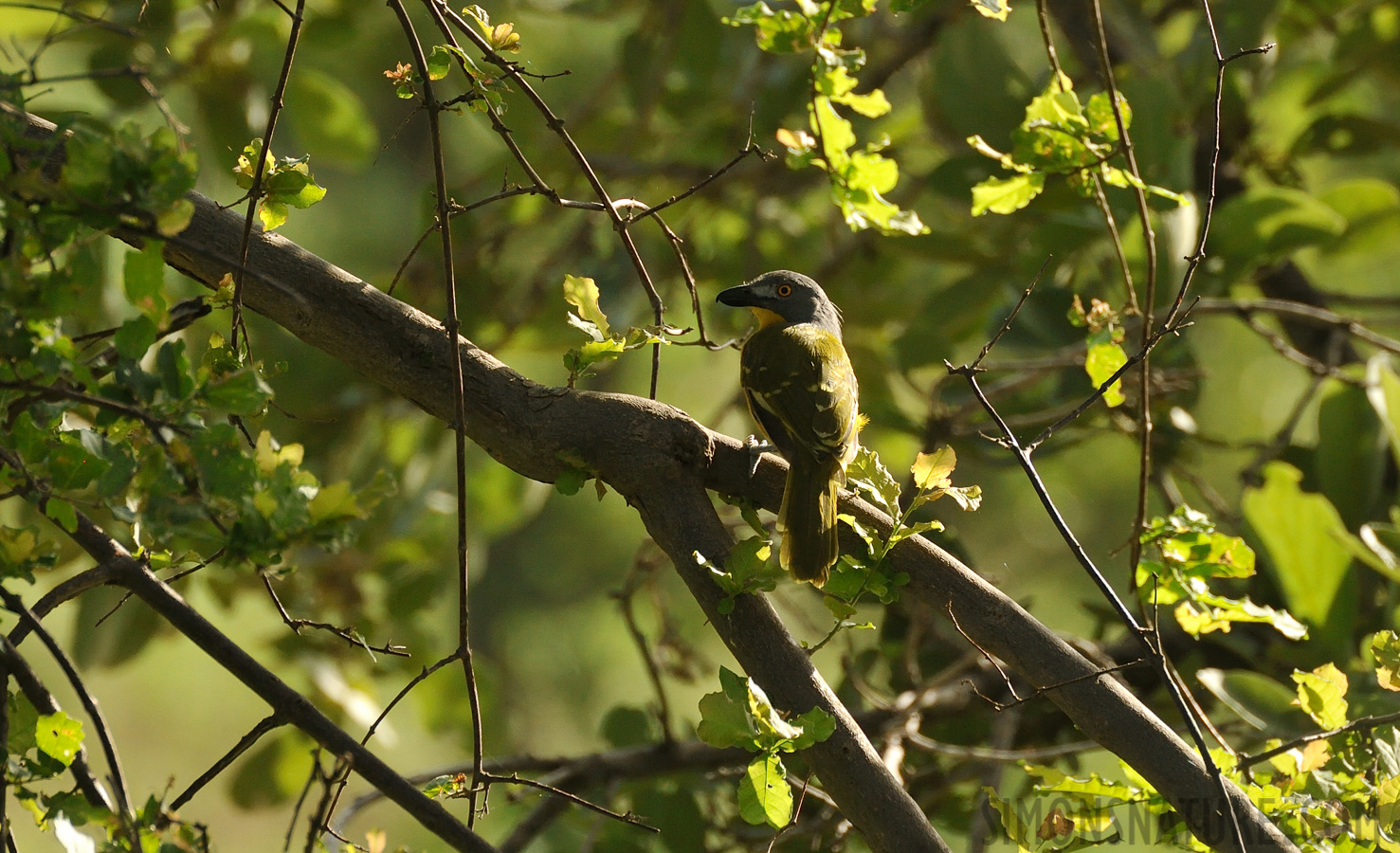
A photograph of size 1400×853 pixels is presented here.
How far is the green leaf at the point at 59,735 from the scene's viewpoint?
1102 millimetres

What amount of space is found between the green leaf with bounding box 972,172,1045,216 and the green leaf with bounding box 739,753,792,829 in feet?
3.00

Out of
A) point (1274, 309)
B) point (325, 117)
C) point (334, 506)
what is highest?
point (325, 117)

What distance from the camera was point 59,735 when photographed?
3.64 feet

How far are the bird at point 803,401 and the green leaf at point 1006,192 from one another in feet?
1.37

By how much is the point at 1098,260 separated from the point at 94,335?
252 cm

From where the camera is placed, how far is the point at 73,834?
113 centimetres

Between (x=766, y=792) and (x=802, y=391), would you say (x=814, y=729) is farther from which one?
(x=802, y=391)

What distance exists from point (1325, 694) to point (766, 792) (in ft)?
2.84

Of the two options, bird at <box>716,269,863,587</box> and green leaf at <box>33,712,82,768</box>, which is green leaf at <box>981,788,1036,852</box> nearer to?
bird at <box>716,269,863,587</box>

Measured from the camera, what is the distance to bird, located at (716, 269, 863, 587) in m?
1.75

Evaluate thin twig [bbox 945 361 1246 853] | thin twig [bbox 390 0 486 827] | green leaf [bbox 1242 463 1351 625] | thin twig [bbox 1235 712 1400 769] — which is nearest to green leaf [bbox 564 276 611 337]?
thin twig [bbox 390 0 486 827]

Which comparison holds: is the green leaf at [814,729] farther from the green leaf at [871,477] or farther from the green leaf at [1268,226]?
the green leaf at [1268,226]

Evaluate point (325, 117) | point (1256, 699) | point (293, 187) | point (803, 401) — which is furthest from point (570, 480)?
point (325, 117)

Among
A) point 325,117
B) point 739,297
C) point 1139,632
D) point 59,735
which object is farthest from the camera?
point 325,117
